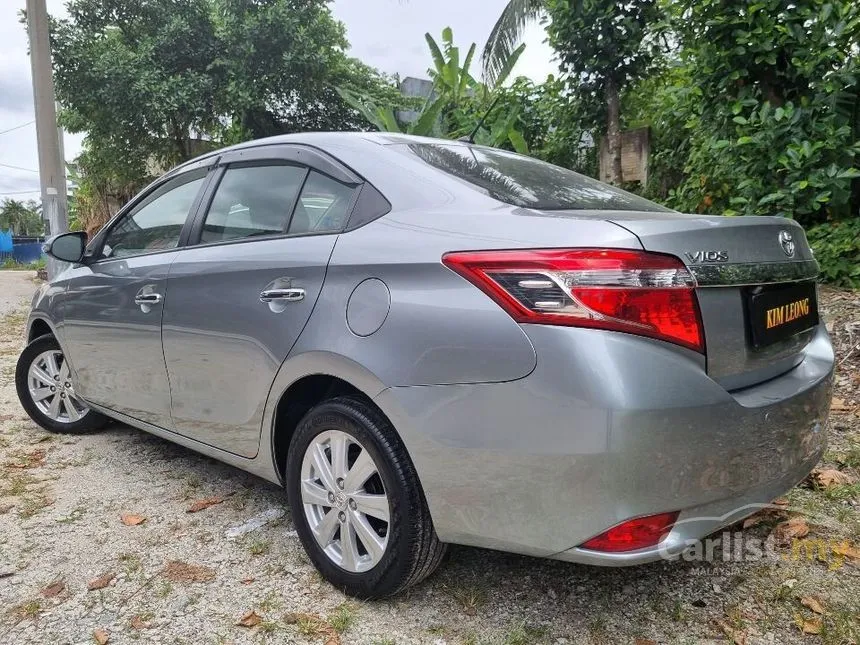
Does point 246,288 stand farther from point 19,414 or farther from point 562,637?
point 19,414

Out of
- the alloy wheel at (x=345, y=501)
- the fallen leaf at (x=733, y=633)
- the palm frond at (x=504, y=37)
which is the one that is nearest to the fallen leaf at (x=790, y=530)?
the fallen leaf at (x=733, y=633)

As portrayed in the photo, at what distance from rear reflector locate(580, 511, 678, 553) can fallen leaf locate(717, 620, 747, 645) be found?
58 cm

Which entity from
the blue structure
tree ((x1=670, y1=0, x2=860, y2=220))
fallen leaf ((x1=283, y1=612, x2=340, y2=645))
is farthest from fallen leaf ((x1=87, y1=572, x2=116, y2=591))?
the blue structure

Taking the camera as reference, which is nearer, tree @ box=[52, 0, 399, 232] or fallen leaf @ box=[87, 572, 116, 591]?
fallen leaf @ box=[87, 572, 116, 591]

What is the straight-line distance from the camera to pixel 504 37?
41.3 ft

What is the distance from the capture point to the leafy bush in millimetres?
4773

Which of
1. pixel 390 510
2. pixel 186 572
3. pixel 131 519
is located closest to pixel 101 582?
pixel 186 572

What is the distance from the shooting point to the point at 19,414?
454cm

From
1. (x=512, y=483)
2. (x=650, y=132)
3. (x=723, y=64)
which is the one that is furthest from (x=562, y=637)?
(x=650, y=132)

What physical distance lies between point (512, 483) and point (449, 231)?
73 centimetres

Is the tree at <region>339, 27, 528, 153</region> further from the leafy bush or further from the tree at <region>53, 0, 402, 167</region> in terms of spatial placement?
the leafy bush

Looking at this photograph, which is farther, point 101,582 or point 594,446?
point 101,582

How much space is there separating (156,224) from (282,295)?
4.41ft

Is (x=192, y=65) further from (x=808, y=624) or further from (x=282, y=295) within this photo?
(x=808, y=624)
